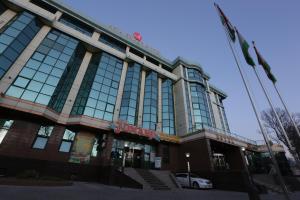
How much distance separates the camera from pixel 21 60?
824 inches

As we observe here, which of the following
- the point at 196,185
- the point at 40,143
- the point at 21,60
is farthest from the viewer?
the point at 21,60

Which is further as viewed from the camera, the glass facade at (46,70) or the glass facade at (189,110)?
the glass facade at (189,110)

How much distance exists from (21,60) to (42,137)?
986 cm

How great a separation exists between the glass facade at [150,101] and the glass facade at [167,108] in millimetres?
2087

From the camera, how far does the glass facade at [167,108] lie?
29.8 m

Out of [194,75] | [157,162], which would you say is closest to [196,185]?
[157,162]

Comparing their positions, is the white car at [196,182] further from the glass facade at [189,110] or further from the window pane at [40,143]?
the window pane at [40,143]

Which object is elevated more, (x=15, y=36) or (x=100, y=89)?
(x=15, y=36)

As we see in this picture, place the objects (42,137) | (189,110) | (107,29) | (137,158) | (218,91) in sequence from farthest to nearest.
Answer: (218,91), (107,29), (189,110), (137,158), (42,137)

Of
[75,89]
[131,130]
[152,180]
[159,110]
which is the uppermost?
[159,110]

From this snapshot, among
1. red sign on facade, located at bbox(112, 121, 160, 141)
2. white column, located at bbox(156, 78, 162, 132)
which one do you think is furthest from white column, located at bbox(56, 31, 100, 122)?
white column, located at bbox(156, 78, 162, 132)

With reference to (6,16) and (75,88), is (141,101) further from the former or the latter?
(6,16)

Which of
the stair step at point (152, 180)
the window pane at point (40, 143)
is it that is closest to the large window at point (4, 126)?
the window pane at point (40, 143)

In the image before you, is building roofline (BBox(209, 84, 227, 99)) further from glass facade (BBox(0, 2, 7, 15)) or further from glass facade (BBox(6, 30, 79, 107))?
glass facade (BBox(0, 2, 7, 15))
